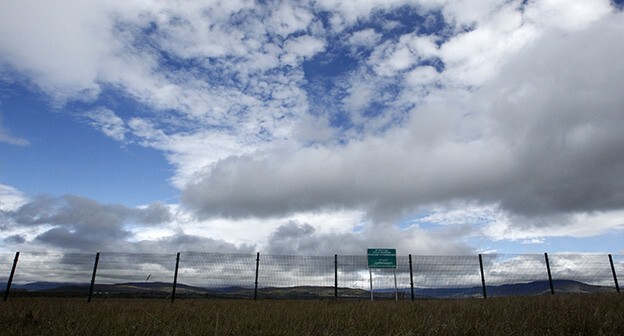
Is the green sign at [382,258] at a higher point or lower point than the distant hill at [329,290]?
higher

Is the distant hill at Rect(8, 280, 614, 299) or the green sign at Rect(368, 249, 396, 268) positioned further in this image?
the green sign at Rect(368, 249, 396, 268)

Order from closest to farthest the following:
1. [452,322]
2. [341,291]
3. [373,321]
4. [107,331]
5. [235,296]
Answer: [107,331], [452,322], [373,321], [235,296], [341,291]

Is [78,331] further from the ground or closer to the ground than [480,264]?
closer to the ground

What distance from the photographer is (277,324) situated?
13.8 ft

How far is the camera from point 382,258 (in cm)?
2069

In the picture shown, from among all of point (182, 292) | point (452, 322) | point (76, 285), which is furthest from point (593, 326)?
point (76, 285)

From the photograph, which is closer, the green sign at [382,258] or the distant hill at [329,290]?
the distant hill at [329,290]

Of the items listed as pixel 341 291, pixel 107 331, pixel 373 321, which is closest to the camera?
pixel 107 331

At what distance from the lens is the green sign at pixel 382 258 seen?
20453 millimetres

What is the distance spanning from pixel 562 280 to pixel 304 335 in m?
18.9

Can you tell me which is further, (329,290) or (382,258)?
(382,258)

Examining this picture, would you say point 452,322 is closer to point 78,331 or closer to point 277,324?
point 277,324

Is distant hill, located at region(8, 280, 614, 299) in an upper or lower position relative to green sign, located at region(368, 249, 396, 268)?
lower

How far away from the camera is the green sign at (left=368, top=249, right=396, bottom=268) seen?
20.5m
